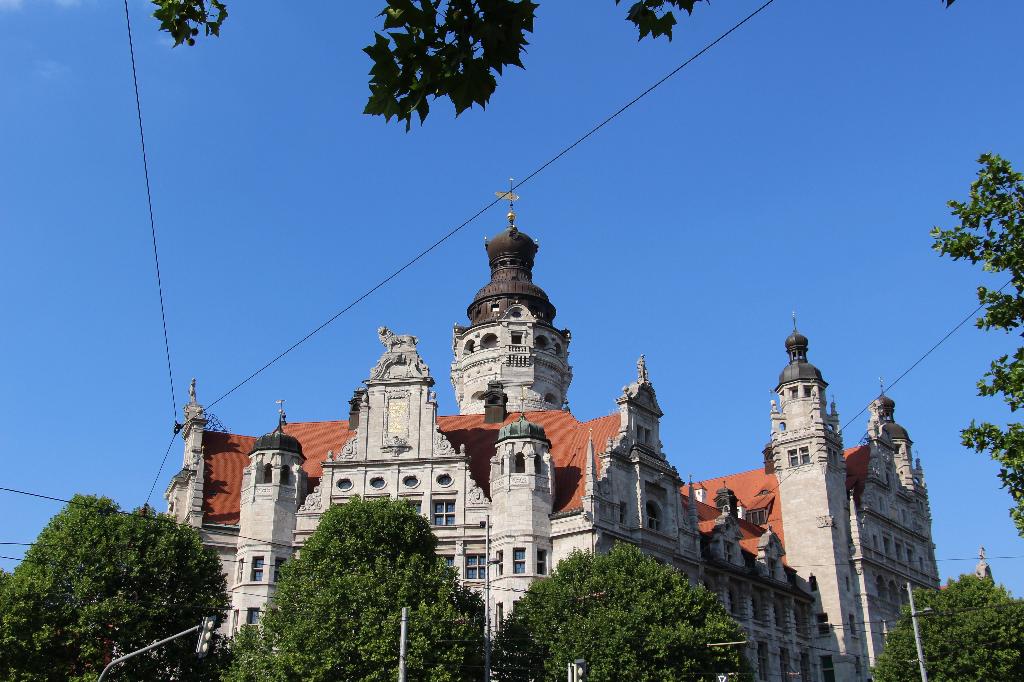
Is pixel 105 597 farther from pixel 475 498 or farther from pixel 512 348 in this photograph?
pixel 512 348

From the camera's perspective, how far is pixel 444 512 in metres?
61.0

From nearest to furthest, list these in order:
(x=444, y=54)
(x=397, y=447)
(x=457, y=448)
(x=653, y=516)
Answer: (x=444, y=54), (x=397, y=447), (x=653, y=516), (x=457, y=448)

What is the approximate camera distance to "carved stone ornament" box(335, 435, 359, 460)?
6241 centimetres

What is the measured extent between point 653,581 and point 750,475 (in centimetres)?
4082

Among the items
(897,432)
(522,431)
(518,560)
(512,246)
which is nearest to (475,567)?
(518,560)

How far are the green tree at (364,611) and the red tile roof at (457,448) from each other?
12.4 meters

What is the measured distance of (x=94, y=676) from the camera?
1727 inches

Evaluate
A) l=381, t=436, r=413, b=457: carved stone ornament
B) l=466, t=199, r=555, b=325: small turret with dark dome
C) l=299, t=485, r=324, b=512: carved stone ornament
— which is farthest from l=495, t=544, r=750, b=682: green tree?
l=466, t=199, r=555, b=325: small turret with dark dome

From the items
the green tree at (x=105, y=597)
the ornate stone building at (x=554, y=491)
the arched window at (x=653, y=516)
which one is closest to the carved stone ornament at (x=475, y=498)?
the ornate stone building at (x=554, y=491)

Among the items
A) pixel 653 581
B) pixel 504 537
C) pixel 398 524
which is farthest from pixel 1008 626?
pixel 398 524

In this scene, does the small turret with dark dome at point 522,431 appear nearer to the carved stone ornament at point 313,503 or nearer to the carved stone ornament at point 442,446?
the carved stone ornament at point 442,446

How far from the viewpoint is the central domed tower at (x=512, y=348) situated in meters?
80.7

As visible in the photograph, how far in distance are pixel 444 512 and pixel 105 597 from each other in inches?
776

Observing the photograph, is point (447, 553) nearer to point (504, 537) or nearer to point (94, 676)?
point (504, 537)
